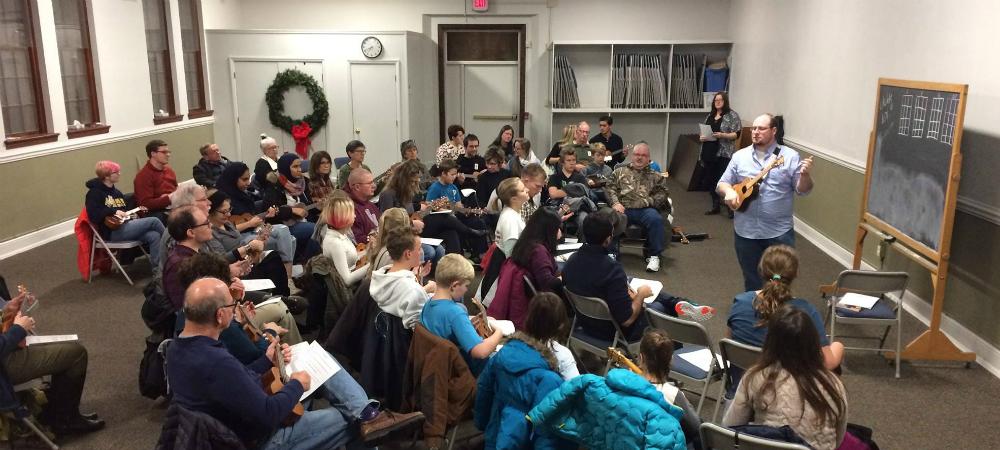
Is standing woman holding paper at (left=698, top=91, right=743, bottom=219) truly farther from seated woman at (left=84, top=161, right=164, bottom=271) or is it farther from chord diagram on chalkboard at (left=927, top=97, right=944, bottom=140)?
seated woman at (left=84, top=161, right=164, bottom=271)

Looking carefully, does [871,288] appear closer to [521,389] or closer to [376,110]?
[521,389]

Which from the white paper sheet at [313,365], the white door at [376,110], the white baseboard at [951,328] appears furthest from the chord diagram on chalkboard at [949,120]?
the white door at [376,110]

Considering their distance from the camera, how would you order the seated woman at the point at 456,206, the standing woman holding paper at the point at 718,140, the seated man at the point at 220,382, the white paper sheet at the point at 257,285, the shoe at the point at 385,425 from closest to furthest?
the seated man at the point at 220,382 → the shoe at the point at 385,425 → the white paper sheet at the point at 257,285 → the seated woman at the point at 456,206 → the standing woman holding paper at the point at 718,140

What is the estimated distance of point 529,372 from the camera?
2682 millimetres

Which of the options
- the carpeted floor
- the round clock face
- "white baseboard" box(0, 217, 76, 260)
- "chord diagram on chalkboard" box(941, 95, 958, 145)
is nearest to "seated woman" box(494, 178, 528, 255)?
the carpeted floor

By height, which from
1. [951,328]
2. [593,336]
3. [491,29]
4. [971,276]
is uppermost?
[491,29]

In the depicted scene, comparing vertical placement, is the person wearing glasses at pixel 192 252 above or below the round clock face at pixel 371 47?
below

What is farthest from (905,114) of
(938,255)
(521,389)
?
(521,389)

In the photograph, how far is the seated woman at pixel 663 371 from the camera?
8.35 ft

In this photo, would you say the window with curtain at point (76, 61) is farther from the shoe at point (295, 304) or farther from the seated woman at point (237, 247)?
the shoe at point (295, 304)

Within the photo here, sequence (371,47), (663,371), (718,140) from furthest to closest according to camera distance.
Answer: (371,47) < (718,140) < (663,371)

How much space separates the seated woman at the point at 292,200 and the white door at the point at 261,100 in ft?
12.7

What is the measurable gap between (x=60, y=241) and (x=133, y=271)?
66.6 inches

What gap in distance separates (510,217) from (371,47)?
6.28 metres
